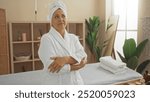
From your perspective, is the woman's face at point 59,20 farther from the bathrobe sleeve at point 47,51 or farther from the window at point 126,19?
the window at point 126,19

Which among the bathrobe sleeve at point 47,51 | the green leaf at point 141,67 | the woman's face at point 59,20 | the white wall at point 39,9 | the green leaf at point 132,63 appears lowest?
the green leaf at point 141,67

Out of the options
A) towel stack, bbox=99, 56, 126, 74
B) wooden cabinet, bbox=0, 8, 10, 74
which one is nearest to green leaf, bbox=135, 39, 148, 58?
towel stack, bbox=99, 56, 126, 74

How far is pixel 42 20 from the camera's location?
771mm

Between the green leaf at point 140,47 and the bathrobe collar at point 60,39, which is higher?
the bathrobe collar at point 60,39

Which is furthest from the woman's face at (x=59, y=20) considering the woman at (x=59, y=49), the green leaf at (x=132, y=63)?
the green leaf at (x=132, y=63)

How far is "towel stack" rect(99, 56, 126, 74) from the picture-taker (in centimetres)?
82

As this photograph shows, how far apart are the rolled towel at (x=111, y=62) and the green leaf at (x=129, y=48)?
94mm

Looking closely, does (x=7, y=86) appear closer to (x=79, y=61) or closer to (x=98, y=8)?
(x=79, y=61)

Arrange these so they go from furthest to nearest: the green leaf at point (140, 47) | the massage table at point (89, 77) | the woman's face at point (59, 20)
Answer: the green leaf at point (140, 47) < the massage table at point (89, 77) < the woman's face at point (59, 20)

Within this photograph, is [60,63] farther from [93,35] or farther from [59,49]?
[93,35]

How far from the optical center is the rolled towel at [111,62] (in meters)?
→ 0.82

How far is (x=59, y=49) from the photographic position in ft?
2.29

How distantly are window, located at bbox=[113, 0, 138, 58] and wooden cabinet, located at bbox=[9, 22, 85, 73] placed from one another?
221 mm

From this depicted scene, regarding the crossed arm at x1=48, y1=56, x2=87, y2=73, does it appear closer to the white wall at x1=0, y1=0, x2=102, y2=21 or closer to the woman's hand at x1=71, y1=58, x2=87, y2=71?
the woman's hand at x1=71, y1=58, x2=87, y2=71
